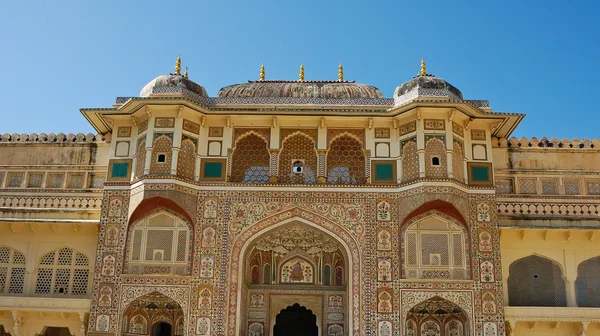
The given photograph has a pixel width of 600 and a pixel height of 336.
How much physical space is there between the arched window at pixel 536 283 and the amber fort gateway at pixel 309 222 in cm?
3

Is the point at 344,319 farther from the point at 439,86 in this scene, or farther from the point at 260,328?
the point at 439,86

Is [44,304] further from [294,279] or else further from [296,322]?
[296,322]

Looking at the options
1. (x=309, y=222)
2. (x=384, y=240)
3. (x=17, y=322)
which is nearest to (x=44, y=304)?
(x=17, y=322)

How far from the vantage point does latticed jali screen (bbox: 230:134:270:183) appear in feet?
51.7

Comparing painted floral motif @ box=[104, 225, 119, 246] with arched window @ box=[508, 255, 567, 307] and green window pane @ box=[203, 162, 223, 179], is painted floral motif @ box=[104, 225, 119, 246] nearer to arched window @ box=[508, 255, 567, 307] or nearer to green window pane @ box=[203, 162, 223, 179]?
green window pane @ box=[203, 162, 223, 179]

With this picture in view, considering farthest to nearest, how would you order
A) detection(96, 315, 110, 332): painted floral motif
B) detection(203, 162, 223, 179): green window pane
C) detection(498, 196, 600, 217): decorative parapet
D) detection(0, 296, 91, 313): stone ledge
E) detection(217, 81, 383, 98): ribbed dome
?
detection(217, 81, 383, 98): ribbed dome, detection(498, 196, 600, 217): decorative parapet, detection(203, 162, 223, 179): green window pane, detection(0, 296, 91, 313): stone ledge, detection(96, 315, 110, 332): painted floral motif

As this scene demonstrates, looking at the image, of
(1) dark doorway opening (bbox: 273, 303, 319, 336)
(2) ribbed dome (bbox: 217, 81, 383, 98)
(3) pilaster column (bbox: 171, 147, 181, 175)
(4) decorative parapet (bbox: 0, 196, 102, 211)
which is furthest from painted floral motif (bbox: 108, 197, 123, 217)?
(1) dark doorway opening (bbox: 273, 303, 319, 336)

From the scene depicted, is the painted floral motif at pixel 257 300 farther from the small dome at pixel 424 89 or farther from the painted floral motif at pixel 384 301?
the small dome at pixel 424 89

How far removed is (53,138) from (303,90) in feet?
20.8

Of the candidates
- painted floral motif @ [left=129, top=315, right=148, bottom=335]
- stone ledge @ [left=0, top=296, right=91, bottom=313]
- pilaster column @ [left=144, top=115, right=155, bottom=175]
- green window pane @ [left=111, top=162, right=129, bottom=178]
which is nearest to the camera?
stone ledge @ [left=0, top=296, right=91, bottom=313]

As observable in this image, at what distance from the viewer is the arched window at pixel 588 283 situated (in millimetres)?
15523

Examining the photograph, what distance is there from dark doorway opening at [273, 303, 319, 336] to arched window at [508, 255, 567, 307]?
4680 mm

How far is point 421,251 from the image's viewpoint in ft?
48.2

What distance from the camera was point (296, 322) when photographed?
55.8 ft
